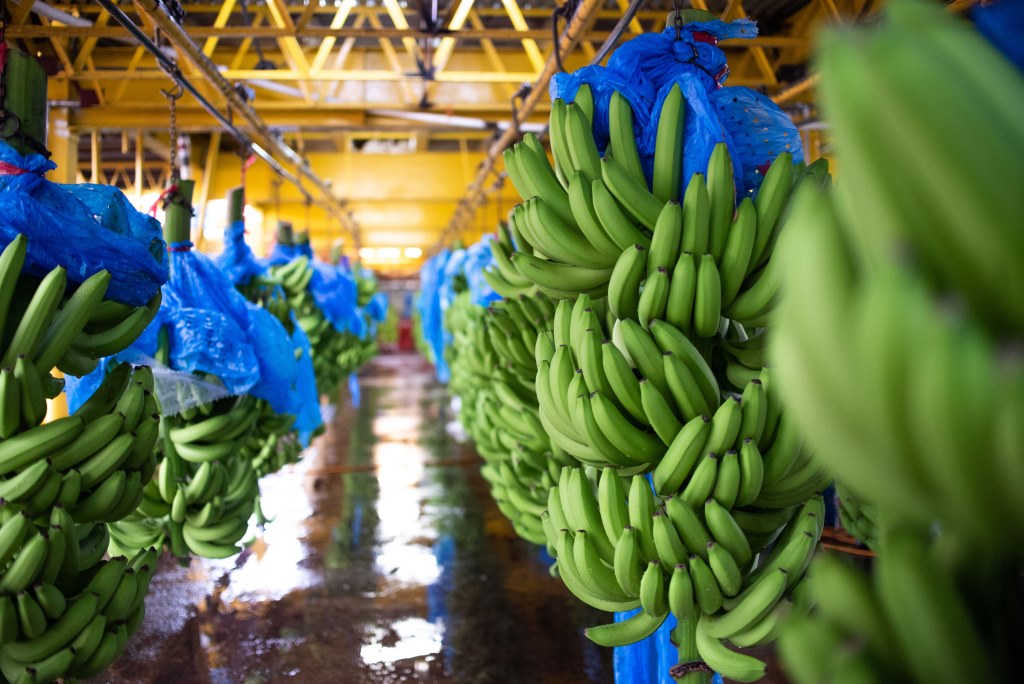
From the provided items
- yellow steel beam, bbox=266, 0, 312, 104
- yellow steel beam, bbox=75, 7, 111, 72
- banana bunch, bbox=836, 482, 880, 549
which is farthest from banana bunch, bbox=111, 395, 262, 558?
yellow steel beam, bbox=75, 7, 111, 72

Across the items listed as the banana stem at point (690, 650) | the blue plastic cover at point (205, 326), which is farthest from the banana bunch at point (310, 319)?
the banana stem at point (690, 650)

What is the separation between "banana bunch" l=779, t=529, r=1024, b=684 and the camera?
2.35 ft

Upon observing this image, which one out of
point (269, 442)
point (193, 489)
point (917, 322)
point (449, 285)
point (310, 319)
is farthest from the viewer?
point (449, 285)

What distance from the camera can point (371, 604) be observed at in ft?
15.2

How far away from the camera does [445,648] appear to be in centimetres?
400

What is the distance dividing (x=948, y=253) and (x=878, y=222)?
7 cm

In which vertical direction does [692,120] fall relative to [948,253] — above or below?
above

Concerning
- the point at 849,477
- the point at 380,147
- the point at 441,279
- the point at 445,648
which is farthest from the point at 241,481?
the point at 380,147

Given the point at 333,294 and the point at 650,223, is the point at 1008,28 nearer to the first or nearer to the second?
the point at 650,223

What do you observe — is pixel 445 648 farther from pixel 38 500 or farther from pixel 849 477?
pixel 849 477

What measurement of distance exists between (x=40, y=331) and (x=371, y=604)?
3209mm

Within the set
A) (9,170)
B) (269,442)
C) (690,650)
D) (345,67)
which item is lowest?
(690,650)

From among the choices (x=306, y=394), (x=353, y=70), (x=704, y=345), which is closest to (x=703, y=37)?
(x=704, y=345)

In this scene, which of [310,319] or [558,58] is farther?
[310,319]
